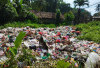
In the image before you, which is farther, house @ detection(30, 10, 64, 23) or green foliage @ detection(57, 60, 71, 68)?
house @ detection(30, 10, 64, 23)

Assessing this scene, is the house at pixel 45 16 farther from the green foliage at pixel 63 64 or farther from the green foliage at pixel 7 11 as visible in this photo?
the green foliage at pixel 63 64

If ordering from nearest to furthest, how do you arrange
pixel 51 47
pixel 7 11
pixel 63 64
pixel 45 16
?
1. pixel 63 64
2. pixel 51 47
3. pixel 7 11
4. pixel 45 16

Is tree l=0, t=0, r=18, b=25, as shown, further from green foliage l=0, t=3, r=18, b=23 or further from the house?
the house

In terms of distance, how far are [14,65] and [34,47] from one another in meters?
1.50

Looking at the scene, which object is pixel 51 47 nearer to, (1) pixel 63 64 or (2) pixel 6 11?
(1) pixel 63 64

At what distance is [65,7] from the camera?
28016 mm

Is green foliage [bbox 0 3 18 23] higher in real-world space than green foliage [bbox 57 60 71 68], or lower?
higher

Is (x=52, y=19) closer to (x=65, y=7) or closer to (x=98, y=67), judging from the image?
(x=65, y=7)

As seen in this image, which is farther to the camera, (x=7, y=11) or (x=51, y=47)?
(x=7, y=11)

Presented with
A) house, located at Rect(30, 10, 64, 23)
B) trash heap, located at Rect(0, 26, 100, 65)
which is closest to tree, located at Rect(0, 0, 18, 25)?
trash heap, located at Rect(0, 26, 100, 65)

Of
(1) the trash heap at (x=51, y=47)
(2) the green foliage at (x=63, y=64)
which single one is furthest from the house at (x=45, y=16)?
(2) the green foliage at (x=63, y=64)

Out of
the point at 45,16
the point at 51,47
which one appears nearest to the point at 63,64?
the point at 51,47

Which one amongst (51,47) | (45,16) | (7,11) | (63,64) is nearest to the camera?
(63,64)

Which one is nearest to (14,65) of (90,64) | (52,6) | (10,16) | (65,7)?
(90,64)
